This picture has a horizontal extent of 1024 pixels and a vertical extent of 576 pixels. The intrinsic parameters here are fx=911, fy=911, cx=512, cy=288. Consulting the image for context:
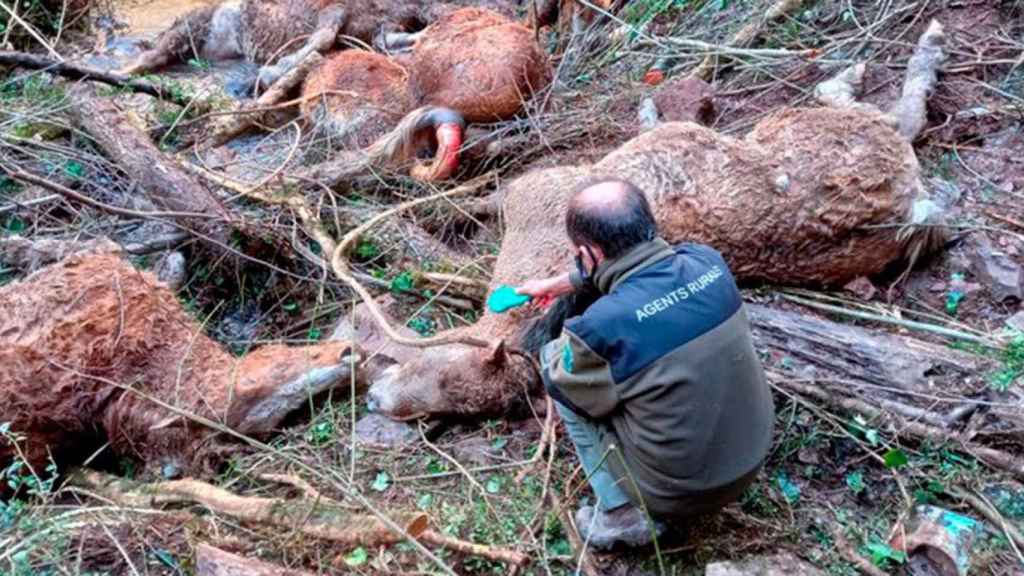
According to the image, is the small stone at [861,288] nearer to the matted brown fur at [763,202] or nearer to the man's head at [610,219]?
the matted brown fur at [763,202]

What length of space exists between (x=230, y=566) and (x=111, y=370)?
4.62ft

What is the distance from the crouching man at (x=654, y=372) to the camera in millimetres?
2699

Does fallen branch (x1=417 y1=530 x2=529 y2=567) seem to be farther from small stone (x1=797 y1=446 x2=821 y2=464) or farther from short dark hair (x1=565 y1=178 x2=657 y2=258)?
small stone (x1=797 y1=446 x2=821 y2=464)

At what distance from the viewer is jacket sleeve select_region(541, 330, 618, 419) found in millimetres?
2758

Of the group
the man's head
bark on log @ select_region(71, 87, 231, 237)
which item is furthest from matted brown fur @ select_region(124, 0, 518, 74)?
the man's head

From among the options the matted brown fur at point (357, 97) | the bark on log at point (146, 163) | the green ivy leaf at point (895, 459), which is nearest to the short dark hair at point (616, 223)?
the green ivy leaf at point (895, 459)

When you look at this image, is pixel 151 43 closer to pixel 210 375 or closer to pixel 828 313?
pixel 210 375

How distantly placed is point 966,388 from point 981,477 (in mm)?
406

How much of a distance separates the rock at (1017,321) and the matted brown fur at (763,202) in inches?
22.4

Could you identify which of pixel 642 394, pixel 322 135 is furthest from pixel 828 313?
pixel 322 135

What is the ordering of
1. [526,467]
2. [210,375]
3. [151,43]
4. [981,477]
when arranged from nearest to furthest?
[981,477]
[526,467]
[210,375]
[151,43]

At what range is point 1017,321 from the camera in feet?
12.5

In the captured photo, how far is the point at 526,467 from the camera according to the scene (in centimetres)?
344

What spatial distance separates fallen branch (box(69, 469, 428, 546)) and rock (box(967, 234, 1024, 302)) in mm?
2831
